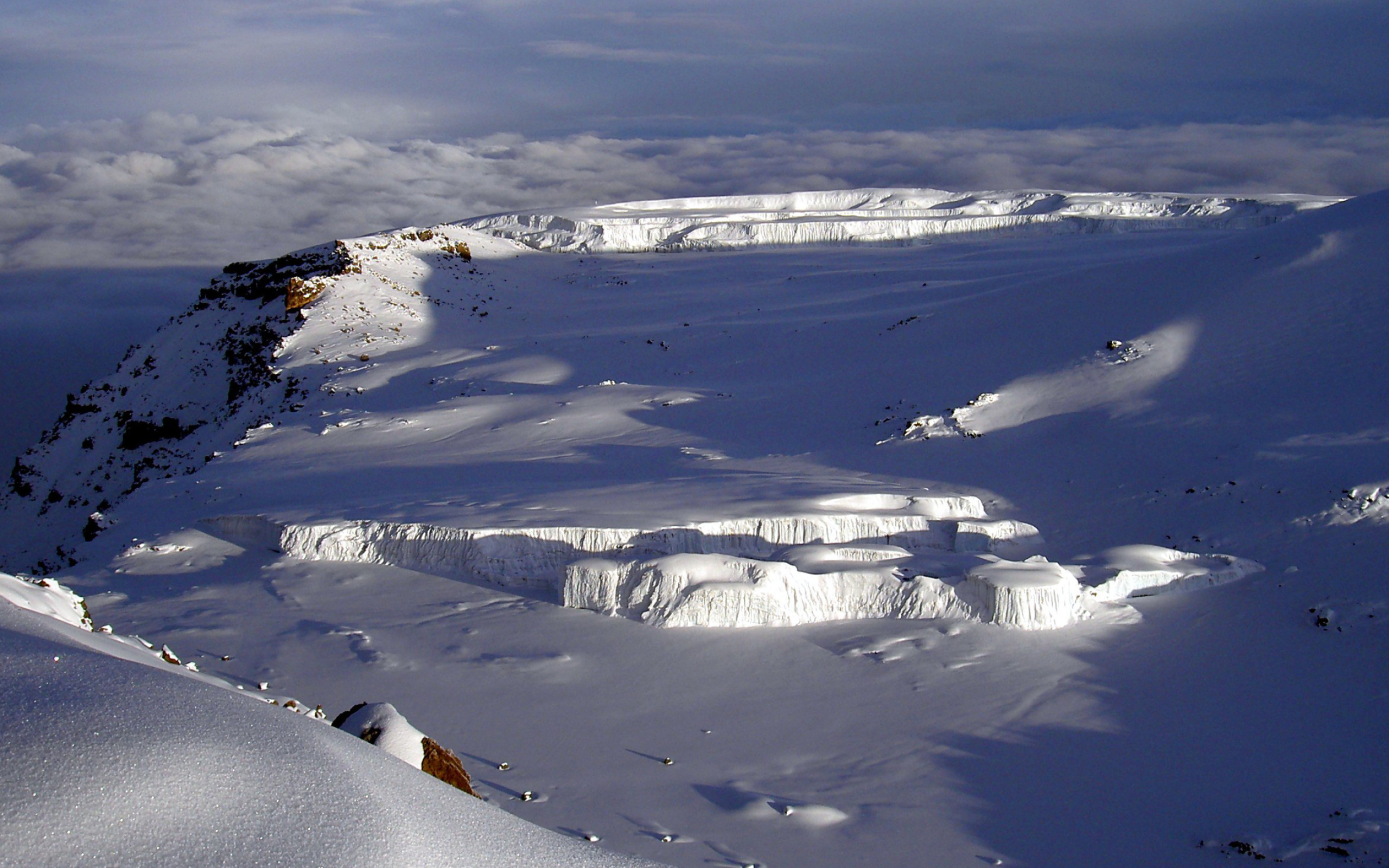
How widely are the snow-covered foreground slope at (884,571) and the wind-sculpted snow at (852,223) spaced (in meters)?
24.9

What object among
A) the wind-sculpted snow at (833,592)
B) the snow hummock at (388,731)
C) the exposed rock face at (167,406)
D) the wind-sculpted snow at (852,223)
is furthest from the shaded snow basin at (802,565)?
the wind-sculpted snow at (852,223)

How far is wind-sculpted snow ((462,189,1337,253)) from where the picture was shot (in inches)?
1790

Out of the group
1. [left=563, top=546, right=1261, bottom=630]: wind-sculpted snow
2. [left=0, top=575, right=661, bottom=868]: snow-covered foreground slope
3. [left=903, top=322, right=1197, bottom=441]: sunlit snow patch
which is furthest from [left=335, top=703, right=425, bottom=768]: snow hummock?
[left=903, top=322, right=1197, bottom=441]: sunlit snow patch

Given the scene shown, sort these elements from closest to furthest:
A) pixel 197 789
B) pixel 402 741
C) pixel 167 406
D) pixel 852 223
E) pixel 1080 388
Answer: pixel 197 789, pixel 402 741, pixel 1080 388, pixel 167 406, pixel 852 223

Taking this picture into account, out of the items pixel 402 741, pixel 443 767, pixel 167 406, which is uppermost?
pixel 167 406

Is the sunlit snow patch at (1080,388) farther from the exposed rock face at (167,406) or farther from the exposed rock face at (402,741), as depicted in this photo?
the exposed rock face at (167,406)

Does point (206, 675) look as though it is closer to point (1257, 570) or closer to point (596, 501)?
point (596, 501)

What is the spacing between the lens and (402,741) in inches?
246

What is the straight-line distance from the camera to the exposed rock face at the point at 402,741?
20.3 feet

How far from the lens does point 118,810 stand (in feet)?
12.0

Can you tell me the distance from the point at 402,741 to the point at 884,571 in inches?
235

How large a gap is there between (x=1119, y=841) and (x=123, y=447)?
100 feet

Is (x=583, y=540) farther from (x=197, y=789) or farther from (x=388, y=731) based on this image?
(x=197, y=789)

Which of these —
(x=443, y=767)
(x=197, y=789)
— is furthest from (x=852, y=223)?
(x=197, y=789)
